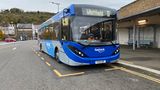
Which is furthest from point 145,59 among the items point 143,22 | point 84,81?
point 143,22

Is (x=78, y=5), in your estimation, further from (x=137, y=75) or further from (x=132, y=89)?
(x=132, y=89)

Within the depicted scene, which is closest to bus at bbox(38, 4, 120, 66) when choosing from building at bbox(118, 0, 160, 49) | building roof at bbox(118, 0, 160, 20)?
building roof at bbox(118, 0, 160, 20)

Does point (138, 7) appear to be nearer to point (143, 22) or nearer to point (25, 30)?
point (143, 22)

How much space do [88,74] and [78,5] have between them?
3210 millimetres

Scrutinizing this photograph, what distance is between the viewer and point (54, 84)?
24.6 ft

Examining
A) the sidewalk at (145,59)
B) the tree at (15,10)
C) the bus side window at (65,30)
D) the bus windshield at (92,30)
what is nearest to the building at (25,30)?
the tree at (15,10)

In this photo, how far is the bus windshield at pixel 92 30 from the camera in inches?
383

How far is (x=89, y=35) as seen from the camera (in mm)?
9883

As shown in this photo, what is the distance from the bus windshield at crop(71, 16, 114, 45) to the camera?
9.73 m

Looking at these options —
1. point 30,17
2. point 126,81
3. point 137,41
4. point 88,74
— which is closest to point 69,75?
point 88,74

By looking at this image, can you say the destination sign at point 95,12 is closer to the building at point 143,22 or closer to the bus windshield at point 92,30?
the bus windshield at point 92,30

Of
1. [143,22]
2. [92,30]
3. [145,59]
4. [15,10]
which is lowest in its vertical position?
[145,59]

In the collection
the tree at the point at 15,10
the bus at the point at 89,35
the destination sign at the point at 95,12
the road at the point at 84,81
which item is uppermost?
the tree at the point at 15,10

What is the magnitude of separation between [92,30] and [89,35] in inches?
11.4
